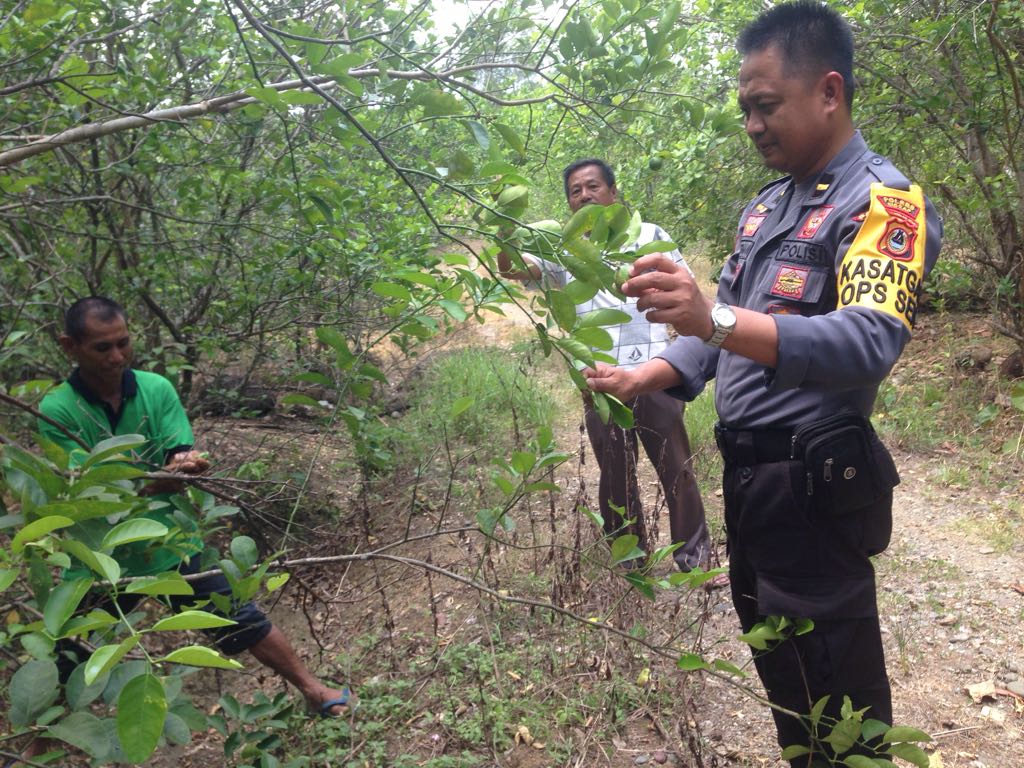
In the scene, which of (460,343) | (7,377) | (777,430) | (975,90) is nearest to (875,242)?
(777,430)

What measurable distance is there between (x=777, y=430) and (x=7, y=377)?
4.02m

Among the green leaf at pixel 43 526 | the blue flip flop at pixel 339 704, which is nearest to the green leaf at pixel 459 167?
the green leaf at pixel 43 526

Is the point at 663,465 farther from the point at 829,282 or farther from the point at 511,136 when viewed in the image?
the point at 511,136

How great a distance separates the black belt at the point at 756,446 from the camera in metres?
1.61

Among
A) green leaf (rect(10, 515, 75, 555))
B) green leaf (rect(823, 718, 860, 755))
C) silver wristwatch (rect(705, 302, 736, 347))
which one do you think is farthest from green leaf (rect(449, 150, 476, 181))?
green leaf (rect(823, 718, 860, 755))

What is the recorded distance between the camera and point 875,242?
1.39 meters

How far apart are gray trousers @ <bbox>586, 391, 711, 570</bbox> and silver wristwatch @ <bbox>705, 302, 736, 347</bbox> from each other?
6.25 feet

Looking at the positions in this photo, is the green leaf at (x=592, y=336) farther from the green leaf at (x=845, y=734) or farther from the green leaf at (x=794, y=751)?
the green leaf at (x=794, y=751)

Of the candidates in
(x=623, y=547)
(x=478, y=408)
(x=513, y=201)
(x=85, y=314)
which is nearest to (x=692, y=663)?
(x=623, y=547)

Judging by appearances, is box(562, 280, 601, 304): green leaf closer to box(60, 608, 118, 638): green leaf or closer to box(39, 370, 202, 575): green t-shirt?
box(60, 608, 118, 638): green leaf

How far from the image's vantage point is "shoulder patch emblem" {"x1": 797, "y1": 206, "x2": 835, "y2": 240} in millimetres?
1537

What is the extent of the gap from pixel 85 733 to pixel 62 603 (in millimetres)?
210

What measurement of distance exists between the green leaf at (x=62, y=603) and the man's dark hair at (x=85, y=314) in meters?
1.84

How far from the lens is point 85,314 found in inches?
106
